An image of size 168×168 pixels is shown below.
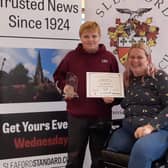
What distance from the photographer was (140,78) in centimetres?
284

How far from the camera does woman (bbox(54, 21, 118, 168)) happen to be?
9.90 feet

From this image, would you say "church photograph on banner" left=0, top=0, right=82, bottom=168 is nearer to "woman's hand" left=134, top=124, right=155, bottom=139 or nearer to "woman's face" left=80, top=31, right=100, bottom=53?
"woman's face" left=80, top=31, right=100, bottom=53

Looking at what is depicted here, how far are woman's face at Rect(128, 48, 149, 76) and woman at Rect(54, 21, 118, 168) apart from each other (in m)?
0.28

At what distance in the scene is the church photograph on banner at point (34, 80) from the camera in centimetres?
324

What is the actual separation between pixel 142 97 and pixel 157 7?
114cm

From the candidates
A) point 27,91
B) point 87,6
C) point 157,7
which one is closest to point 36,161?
point 27,91

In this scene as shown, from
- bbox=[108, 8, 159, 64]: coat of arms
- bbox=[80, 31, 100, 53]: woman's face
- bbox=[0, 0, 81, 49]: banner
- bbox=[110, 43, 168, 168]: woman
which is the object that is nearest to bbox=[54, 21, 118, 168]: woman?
bbox=[80, 31, 100, 53]: woman's face

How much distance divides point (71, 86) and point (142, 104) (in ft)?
1.79

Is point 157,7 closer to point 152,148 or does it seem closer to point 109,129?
point 109,129

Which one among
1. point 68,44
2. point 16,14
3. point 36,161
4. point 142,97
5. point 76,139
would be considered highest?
point 16,14

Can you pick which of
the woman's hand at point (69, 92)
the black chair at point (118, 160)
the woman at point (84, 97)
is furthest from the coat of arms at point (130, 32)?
the black chair at point (118, 160)

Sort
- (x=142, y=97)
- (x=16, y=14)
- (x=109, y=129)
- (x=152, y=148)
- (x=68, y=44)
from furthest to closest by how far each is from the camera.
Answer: (x=68, y=44), (x=16, y=14), (x=109, y=129), (x=142, y=97), (x=152, y=148)

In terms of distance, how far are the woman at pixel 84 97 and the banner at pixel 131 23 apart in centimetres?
54

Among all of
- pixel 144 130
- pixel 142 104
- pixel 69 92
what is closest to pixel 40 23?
pixel 69 92
